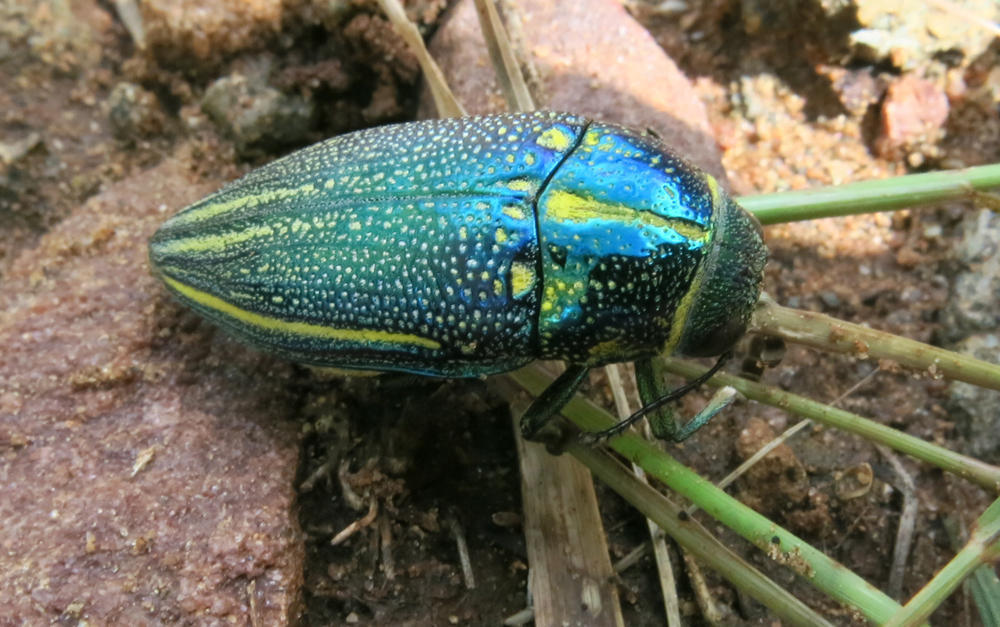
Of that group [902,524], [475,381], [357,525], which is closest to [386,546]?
[357,525]

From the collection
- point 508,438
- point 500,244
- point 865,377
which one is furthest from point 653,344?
point 865,377

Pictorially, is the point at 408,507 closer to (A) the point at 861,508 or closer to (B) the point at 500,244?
(B) the point at 500,244

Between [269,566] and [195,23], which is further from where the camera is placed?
[195,23]

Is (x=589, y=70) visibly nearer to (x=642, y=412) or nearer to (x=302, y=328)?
(x=642, y=412)

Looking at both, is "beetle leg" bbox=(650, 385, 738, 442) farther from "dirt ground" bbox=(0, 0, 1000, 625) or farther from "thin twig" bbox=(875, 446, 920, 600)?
"thin twig" bbox=(875, 446, 920, 600)

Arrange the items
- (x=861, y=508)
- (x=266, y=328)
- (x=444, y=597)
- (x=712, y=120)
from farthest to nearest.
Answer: (x=712, y=120), (x=861, y=508), (x=444, y=597), (x=266, y=328)

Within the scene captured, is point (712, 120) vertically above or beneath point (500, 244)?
beneath

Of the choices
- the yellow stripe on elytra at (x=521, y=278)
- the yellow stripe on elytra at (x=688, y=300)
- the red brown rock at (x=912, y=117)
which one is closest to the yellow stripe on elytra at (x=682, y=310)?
the yellow stripe on elytra at (x=688, y=300)
